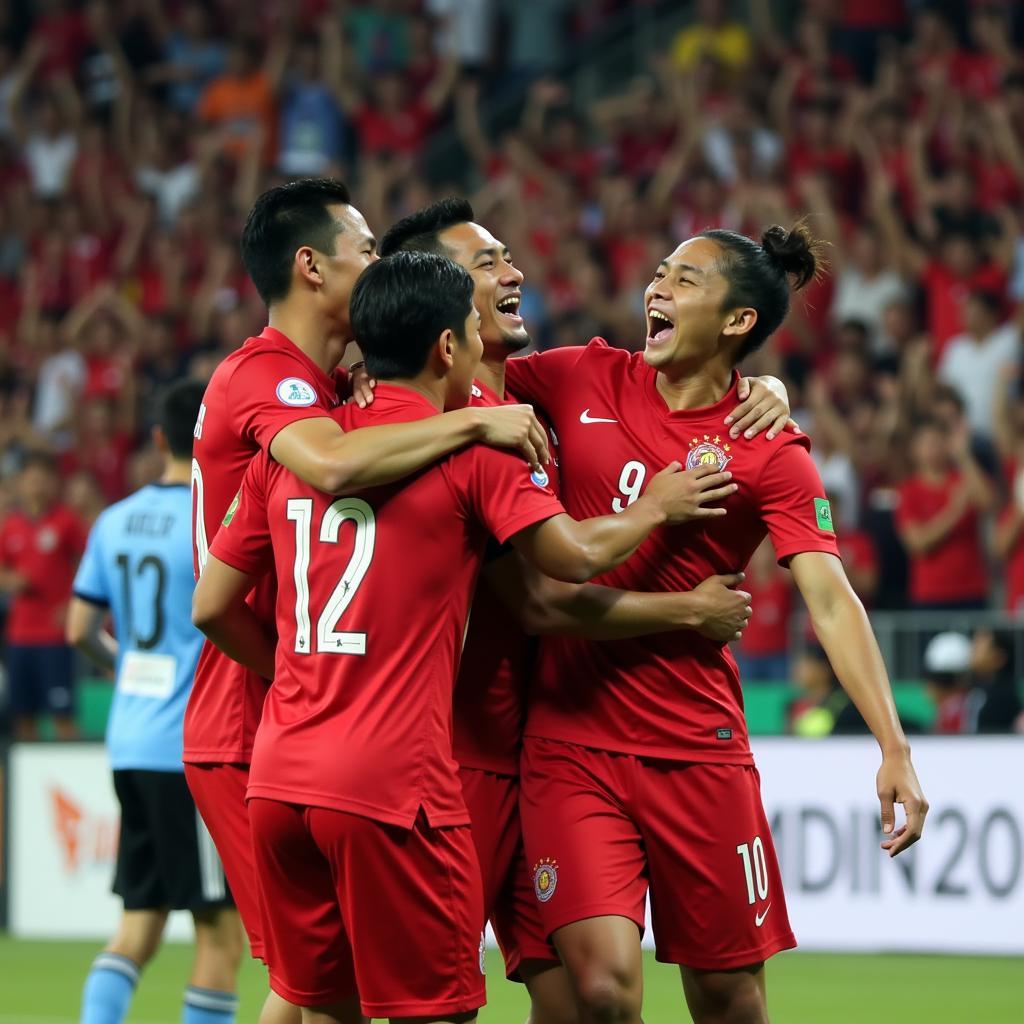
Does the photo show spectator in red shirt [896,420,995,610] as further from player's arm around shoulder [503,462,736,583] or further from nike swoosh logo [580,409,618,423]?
player's arm around shoulder [503,462,736,583]

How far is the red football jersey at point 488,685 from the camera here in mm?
5012

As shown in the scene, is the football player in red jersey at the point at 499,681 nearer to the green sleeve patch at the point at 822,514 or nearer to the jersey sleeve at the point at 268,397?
the green sleeve patch at the point at 822,514

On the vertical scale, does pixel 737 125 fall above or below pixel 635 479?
above

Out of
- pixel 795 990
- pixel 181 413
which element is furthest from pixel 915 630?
pixel 181 413

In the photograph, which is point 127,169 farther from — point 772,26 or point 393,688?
point 393,688

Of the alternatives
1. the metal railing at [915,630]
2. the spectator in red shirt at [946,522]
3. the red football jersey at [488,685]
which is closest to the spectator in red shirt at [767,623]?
the metal railing at [915,630]

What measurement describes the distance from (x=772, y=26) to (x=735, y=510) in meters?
11.7

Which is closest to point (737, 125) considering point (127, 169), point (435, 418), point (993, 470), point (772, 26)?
point (772, 26)

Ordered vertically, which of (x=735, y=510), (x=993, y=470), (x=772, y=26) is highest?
(x=772, y=26)

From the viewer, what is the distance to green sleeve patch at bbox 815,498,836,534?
16.1 feet

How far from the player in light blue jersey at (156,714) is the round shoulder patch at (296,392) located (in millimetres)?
2087

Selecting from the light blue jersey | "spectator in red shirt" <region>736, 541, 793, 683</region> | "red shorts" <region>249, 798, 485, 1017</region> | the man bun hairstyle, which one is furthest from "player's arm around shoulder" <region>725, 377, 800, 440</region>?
"spectator in red shirt" <region>736, 541, 793, 683</region>

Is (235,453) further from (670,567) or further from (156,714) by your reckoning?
(156,714)

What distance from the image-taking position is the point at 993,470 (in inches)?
446
